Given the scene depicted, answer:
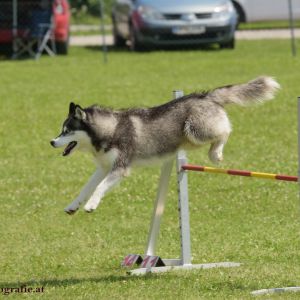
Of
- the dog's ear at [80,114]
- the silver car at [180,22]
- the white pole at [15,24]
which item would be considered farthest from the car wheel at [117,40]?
the dog's ear at [80,114]

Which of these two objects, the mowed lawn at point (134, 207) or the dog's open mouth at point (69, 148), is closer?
the dog's open mouth at point (69, 148)

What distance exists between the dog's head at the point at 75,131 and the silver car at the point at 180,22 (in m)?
16.6

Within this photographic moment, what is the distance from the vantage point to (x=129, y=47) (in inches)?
1078

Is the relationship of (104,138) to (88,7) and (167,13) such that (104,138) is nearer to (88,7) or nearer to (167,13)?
(167,13)

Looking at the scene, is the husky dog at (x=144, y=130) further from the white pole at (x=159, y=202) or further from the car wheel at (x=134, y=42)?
the car wheel at (x=134, y=42)

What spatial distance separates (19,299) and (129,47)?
1984cm

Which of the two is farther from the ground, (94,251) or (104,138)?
(104,138)

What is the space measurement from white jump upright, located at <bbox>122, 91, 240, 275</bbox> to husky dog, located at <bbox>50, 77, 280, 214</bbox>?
37cm

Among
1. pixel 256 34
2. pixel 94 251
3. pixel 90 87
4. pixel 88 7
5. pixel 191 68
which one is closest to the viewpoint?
pixel 94 251

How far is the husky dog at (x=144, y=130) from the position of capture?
317 inches

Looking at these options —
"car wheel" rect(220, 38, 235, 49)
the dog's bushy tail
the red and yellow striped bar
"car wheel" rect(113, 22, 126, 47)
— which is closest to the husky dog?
the dog's bushy tail

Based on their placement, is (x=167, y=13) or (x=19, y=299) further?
(x=167, y=13)

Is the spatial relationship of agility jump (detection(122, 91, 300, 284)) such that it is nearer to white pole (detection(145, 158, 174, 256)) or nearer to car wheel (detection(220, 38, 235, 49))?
white pole (detection(145, 158, 174, 256))

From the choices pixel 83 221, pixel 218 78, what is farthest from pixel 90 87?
pixel 83 221
